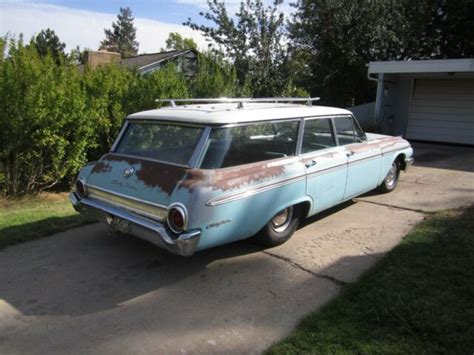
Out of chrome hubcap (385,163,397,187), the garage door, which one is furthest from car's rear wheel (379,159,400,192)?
the garage door

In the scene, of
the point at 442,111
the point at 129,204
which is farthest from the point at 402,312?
the point at 442,111

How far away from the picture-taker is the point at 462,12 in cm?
1881

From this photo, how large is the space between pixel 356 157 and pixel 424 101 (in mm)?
10713

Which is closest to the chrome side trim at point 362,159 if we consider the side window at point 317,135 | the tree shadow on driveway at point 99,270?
the side window at point 317,135

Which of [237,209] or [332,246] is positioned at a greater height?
[237,209]

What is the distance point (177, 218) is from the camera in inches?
145

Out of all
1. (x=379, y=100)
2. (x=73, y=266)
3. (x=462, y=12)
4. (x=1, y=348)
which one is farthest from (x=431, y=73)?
(x=1, y=348)

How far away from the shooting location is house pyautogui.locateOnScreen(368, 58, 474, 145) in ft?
45.1

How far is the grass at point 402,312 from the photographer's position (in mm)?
3029

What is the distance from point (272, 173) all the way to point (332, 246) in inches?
47.7

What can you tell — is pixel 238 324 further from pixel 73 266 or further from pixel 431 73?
pixel 431 73

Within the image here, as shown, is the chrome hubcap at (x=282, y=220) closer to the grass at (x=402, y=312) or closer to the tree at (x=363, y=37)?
the grass at (x=402, y=312)

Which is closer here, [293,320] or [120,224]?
[293,320]

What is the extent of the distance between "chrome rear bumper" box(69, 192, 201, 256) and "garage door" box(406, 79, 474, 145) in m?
13.1
